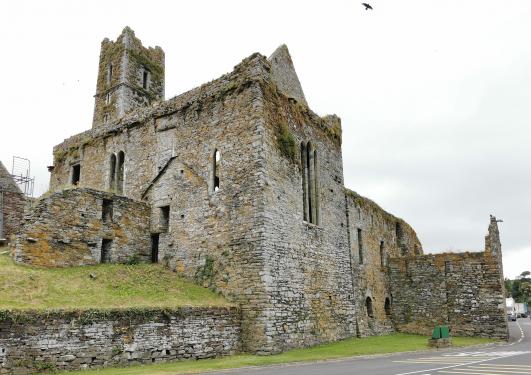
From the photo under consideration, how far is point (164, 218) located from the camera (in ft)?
70.1

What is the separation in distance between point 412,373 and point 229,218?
31.7ft

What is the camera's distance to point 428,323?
2631 centimetres

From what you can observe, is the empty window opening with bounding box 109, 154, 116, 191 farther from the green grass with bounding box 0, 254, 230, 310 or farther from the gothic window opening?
the gothic window opening

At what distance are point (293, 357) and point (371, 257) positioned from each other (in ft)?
42.2

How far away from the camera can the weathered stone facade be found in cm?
2364

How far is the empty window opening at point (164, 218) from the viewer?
2106 cm

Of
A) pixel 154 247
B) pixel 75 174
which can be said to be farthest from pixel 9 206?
pixel 154 247

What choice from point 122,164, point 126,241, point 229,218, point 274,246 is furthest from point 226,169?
point 122,164

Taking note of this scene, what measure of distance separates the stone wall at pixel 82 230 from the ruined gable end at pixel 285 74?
8.48 metres

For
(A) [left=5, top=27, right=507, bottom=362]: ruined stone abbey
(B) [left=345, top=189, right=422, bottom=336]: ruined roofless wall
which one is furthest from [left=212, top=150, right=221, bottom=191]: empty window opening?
(B) [left=345, top=189, right=422, bottom=336]: ruined roofless wall

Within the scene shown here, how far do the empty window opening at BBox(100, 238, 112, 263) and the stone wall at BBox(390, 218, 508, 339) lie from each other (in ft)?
55.8

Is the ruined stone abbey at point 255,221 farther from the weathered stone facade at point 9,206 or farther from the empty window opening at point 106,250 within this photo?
the weathered stone facade at point 9,206

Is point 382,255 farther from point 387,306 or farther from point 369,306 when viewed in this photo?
point 369,306

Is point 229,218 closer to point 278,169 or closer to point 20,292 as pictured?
point 278,169
